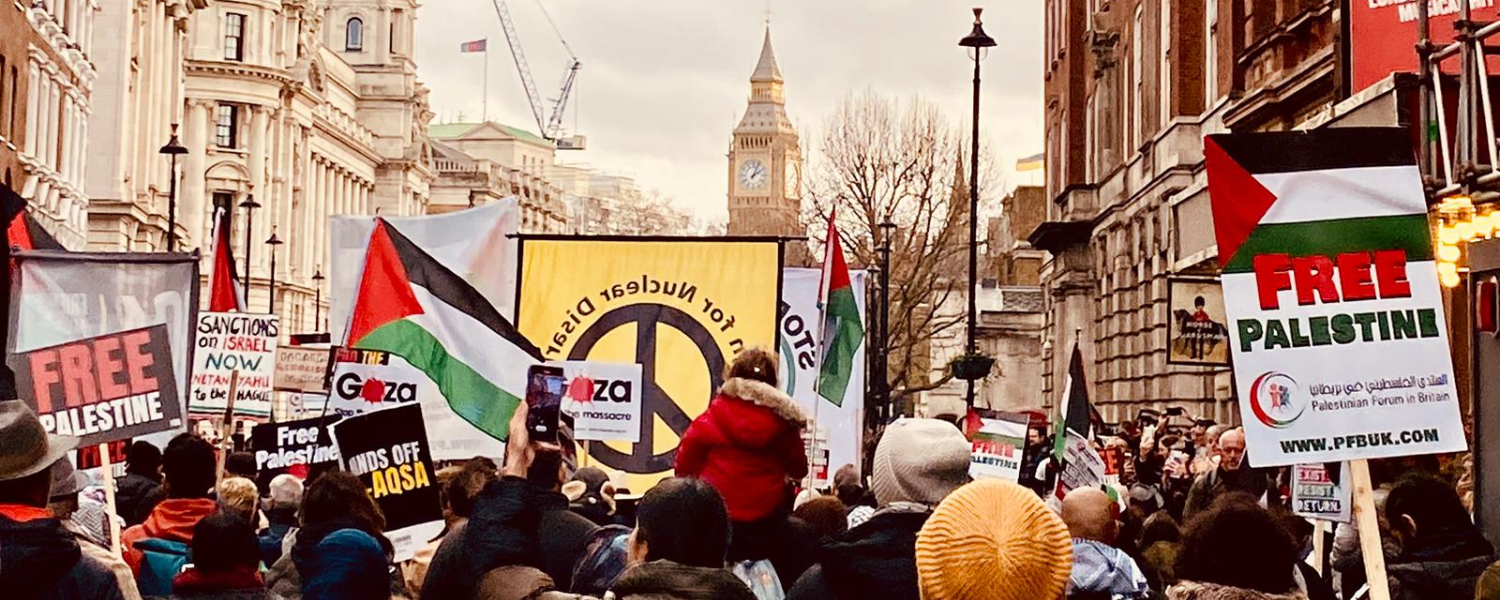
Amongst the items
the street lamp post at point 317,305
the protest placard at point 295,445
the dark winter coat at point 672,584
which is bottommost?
the dark winter coat at point 672,584

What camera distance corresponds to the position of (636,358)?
41.8 ft

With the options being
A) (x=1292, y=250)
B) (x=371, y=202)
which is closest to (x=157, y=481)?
(x=1292, y=250)

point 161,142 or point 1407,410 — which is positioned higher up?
point 161,142

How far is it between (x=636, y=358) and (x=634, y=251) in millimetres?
576

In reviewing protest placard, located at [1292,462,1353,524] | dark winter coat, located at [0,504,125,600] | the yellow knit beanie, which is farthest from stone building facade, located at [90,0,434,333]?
the yellow knit beanie

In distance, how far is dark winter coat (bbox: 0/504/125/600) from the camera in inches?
267

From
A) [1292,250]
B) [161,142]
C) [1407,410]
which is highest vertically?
[161,142]

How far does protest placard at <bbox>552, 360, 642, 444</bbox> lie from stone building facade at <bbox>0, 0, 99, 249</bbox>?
3093cm

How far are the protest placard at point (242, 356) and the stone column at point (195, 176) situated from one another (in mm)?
80904

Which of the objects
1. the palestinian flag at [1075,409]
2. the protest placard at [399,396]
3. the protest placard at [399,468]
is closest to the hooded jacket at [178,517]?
the protest placard at [399,468]

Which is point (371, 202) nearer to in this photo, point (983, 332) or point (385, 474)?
point (983, 332)

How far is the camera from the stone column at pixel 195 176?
3954 inches

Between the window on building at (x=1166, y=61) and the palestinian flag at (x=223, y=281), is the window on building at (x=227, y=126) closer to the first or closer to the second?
the window on building at (x=1166, y=61)

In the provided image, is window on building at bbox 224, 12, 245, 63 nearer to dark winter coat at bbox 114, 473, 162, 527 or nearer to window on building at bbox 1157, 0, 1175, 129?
window on building at bbox 1157, 0, 1175, 129
